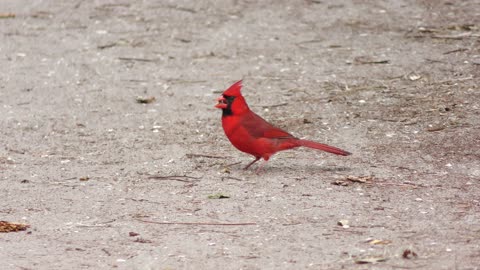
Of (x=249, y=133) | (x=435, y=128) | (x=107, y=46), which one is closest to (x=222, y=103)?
(x=249, y=133)

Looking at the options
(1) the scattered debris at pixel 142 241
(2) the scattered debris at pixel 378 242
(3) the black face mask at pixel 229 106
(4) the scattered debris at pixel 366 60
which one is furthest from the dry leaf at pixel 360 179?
(4) the scattered debris at pixel 366 60

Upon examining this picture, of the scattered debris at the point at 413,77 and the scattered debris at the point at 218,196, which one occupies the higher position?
the scattered debris at the point at 218,196

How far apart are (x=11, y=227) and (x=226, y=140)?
227cm

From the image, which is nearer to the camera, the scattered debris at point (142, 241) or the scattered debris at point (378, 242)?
the scattered debris at point (378, 242)

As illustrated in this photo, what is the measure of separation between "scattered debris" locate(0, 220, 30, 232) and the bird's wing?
1.60 m

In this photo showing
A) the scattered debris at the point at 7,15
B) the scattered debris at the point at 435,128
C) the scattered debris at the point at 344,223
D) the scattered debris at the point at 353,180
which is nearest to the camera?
the scattered debris at the point at 344,223

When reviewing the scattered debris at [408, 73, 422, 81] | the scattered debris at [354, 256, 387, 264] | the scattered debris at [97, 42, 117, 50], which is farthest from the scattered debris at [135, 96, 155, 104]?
the scattered debris at [354, 256, 387, 264]

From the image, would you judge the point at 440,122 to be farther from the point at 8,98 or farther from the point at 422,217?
the point at 8,98

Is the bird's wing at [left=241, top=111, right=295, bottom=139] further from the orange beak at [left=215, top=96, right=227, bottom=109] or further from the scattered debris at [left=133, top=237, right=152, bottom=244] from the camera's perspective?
the scattered debris at [left=133, top=237, right=152, bottom=244]

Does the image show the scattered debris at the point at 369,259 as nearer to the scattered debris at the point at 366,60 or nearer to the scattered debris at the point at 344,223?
the scattered debris at the point at 344,223

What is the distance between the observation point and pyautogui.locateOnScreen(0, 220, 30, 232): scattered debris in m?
5.66

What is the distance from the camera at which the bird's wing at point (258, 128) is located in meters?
6.50

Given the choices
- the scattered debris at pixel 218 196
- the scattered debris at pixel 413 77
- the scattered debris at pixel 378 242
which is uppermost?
the scattered debris at pixel 378 242

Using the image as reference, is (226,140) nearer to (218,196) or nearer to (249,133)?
(249,133)
